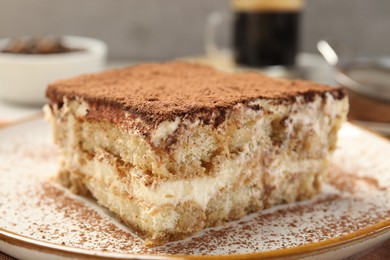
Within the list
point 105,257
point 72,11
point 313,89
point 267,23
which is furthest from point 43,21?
point 105,257

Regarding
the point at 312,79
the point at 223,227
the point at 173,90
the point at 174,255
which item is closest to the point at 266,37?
the point at 312,79

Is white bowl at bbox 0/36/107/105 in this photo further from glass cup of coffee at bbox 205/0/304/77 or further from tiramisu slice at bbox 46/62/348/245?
tiramisu slice at bbox 46/62/348/245

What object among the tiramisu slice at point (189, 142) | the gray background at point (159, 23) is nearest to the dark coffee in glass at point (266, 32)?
the gray background at point (159, 23)

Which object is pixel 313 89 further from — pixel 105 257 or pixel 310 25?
pixel 310 25

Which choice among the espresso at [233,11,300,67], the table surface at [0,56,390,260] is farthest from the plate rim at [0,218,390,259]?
the espresso at [233,11,300,67]

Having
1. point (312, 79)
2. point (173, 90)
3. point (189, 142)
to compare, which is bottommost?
point (312, 79)

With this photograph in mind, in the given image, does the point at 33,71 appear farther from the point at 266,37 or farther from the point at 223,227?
the point at 223,227

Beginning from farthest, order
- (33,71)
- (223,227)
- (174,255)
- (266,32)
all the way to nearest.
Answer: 1. (266,32)
2. (33,71)
3. (223,227)
4. (174,255)
